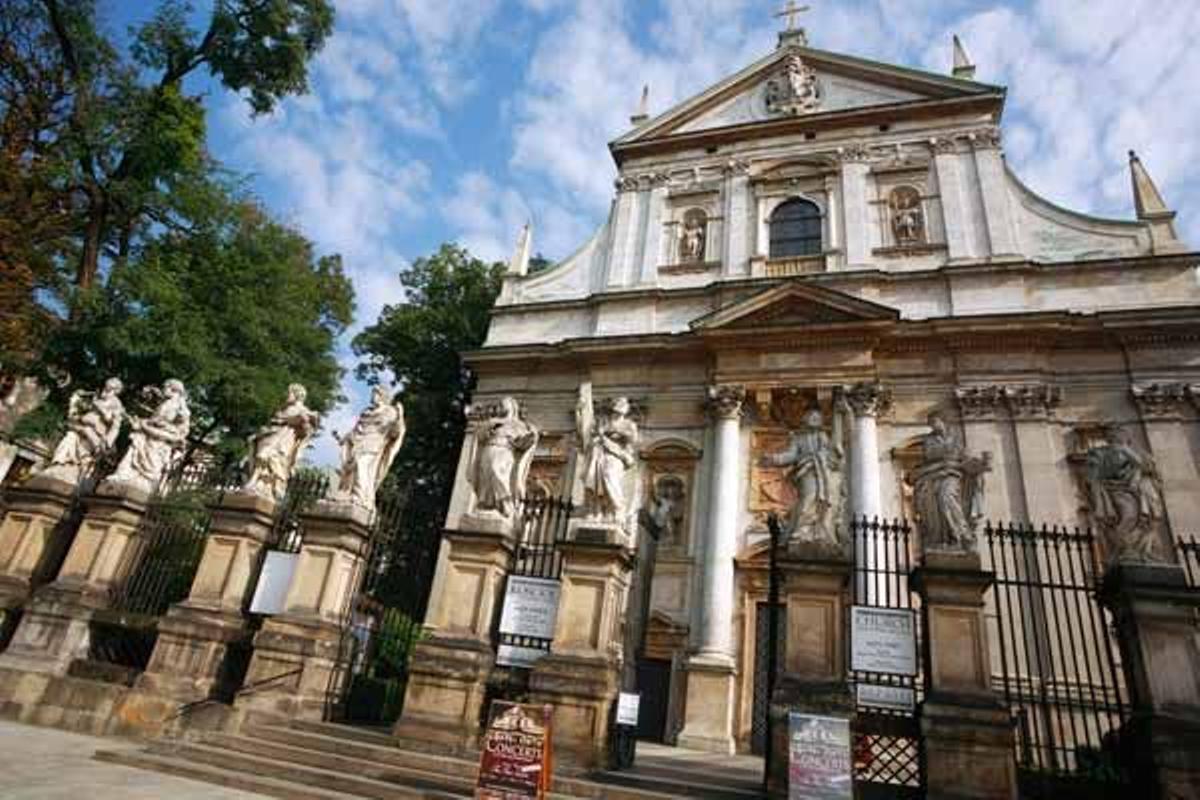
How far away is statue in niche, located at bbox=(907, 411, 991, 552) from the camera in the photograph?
7.05 metres

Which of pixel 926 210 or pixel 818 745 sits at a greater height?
pixel 926 210

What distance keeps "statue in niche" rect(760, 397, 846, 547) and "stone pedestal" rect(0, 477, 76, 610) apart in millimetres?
10664

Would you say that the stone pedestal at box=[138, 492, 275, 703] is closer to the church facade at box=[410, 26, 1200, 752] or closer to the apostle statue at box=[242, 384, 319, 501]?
the apostle statue at box=[242, 384, 319, 501]

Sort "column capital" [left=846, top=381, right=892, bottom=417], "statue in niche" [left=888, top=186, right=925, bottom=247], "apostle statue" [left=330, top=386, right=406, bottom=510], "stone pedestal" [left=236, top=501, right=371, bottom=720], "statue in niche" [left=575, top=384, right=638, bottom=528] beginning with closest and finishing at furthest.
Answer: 1. "stone pedestal" [left=236, top=501, right=371, bottom=720]
2. "statue in niche" [left=575, top=384, right=638, bottom=528]
3. "apostle statue" [left=330, top=386, right=406, bottom=510]
4. "column capital" [left=846, top=381, right=892, bottom=417]
5. "statue in niche" [left=888, top=186, right=925, bottom=247]

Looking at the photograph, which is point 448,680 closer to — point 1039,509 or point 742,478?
point 742,478

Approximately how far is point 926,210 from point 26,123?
70.8 feet

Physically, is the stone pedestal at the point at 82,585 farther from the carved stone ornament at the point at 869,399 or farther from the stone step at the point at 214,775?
the carved stone ornament at the point at 869,399

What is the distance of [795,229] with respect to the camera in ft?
61.0

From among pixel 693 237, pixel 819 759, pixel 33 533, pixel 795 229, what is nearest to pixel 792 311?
pixel 795 229

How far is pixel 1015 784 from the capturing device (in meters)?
5.86

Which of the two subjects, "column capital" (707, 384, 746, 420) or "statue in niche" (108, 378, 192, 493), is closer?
"statue in niche" (108, 378, 192, 493)

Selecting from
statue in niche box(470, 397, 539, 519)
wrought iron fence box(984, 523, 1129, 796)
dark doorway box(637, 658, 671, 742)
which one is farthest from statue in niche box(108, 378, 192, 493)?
wrought iron fence box(984, 523, 1129, 796)

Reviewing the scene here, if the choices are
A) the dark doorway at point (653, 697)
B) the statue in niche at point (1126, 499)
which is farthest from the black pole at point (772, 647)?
the dark doorway at point (653, 697)

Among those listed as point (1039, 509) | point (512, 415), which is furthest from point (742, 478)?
point (512, 415)
